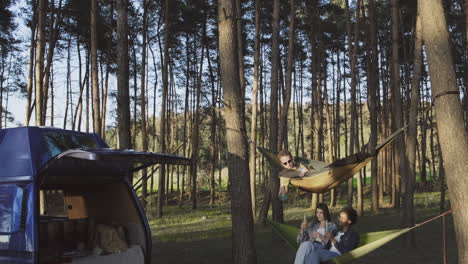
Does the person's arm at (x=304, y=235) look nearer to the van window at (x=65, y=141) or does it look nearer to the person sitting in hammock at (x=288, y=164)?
the person sitting in hammock at (x=288, y=164)

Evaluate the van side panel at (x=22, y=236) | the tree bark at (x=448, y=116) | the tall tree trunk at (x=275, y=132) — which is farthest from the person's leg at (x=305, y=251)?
the tall tree trunk at (x=275, y=132)

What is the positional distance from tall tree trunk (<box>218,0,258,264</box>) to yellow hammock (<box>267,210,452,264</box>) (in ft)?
1.63

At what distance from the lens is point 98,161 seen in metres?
4.60

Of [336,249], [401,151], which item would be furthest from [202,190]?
[336,249]

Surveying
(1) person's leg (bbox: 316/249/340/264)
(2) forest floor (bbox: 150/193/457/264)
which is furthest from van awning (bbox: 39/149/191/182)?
(2) forest floor (bbox: 150/193/457/264)

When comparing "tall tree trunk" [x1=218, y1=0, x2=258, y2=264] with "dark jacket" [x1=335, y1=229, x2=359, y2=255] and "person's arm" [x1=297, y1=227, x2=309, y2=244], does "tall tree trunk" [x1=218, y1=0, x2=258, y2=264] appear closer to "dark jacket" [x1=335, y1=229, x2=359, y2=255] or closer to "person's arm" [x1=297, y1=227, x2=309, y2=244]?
"person's arm" [x1=297, y1=227, x2=309, y2=244]

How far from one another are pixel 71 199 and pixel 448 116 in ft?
16.8

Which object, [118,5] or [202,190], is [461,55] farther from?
[202,190]

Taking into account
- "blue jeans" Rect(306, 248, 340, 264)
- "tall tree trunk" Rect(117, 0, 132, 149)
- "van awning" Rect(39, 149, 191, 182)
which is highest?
"tall tree trunk" Rect(117, 0, 132, 149)

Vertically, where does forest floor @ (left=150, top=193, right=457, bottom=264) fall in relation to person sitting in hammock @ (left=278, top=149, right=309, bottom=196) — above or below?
below

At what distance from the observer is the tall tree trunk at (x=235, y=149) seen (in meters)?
6.50

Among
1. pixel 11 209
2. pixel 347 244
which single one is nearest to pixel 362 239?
pixel 347 244

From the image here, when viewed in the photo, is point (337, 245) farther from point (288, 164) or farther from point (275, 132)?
point (275, 132)

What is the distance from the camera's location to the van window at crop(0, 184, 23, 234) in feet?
13.6
